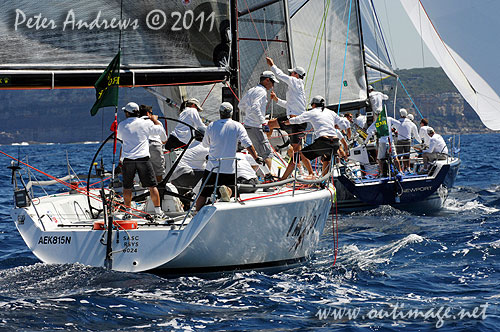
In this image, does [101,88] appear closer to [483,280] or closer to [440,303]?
[440,303]

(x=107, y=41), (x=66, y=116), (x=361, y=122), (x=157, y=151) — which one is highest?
(x=66, y=116)

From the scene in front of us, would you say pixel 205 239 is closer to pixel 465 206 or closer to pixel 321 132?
pixel 321 132

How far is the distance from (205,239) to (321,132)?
10.5ft

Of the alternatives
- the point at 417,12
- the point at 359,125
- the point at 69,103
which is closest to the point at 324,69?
the point at 359,125

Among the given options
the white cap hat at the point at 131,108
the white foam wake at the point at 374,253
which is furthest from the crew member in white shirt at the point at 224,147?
the white foam wake at the point at 374,253

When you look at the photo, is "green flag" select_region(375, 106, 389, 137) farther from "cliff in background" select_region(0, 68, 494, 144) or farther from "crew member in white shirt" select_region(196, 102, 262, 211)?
"cliff in background" select_region(0, 68, 494, 144)

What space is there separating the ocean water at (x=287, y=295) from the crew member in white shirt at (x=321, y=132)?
4.46 feet

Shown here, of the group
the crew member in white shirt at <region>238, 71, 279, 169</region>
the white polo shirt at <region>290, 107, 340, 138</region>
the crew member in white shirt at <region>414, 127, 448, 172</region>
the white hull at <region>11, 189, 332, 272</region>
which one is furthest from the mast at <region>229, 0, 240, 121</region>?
the crew member in white shirt at <region>414, 127, 448, 172</region>

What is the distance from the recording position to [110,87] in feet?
25.0

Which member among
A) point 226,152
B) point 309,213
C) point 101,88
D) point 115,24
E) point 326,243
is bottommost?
point 326,243

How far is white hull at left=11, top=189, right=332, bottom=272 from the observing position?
7758 mm

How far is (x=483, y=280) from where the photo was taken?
8242mm

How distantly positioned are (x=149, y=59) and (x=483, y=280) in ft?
15.7

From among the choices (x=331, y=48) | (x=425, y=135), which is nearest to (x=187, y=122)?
(x=425, y=135)
